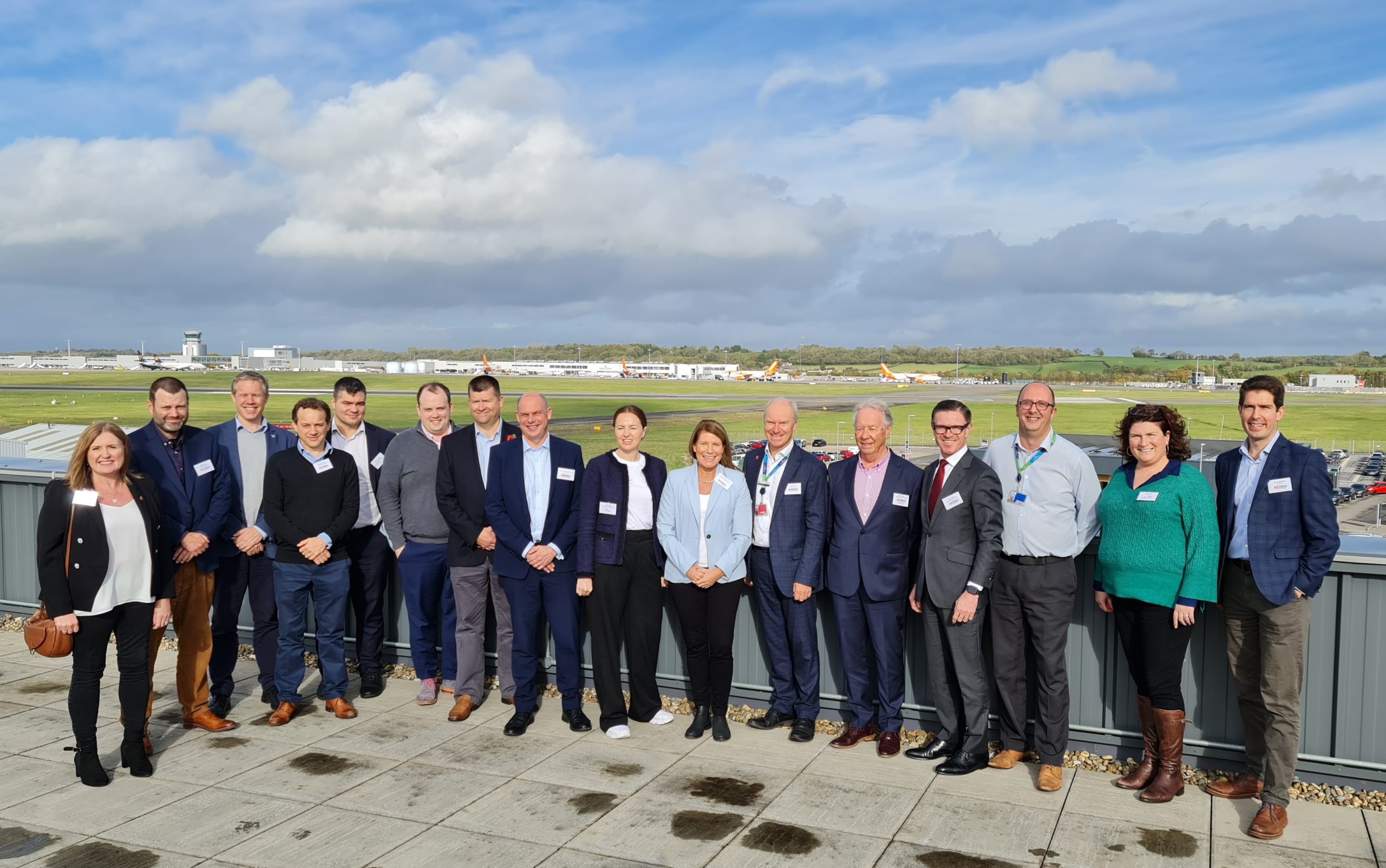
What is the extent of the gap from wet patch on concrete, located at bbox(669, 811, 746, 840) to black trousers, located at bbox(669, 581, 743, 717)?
1.13 meters

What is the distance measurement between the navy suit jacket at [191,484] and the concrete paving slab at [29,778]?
1192mm

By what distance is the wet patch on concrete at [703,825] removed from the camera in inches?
154

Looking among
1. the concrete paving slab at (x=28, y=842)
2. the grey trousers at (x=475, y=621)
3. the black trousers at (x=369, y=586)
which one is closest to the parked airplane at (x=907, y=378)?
the black trousers at (x=369, y=586)

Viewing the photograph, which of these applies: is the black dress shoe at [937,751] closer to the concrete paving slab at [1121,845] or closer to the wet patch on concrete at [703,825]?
the concrete paving slab at [1121,845]

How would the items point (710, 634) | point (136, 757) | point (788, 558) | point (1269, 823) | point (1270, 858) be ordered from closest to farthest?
point (1270, 858)
point (1269, 823)
point (136, 757)
point (788, 558)
point (710, 634)

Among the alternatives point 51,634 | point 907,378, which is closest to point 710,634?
point 51,634

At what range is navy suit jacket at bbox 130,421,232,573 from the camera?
5.11m

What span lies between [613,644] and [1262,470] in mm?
3456

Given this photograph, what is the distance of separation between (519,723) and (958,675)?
2.48 m

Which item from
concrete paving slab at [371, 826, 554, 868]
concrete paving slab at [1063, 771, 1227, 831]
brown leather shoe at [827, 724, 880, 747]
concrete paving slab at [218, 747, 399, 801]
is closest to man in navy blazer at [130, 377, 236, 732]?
concrete paving slab at [218, 747, 399, 801]

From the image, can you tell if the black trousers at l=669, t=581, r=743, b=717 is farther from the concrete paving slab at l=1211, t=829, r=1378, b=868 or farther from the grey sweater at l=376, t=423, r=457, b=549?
the concrete paving slab at l=1211, t=829, r=1378, b=868

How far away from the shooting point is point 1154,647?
4.25m

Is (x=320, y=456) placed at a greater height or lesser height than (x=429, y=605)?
greater

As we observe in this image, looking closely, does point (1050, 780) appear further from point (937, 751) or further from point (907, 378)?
point (907, 378)
